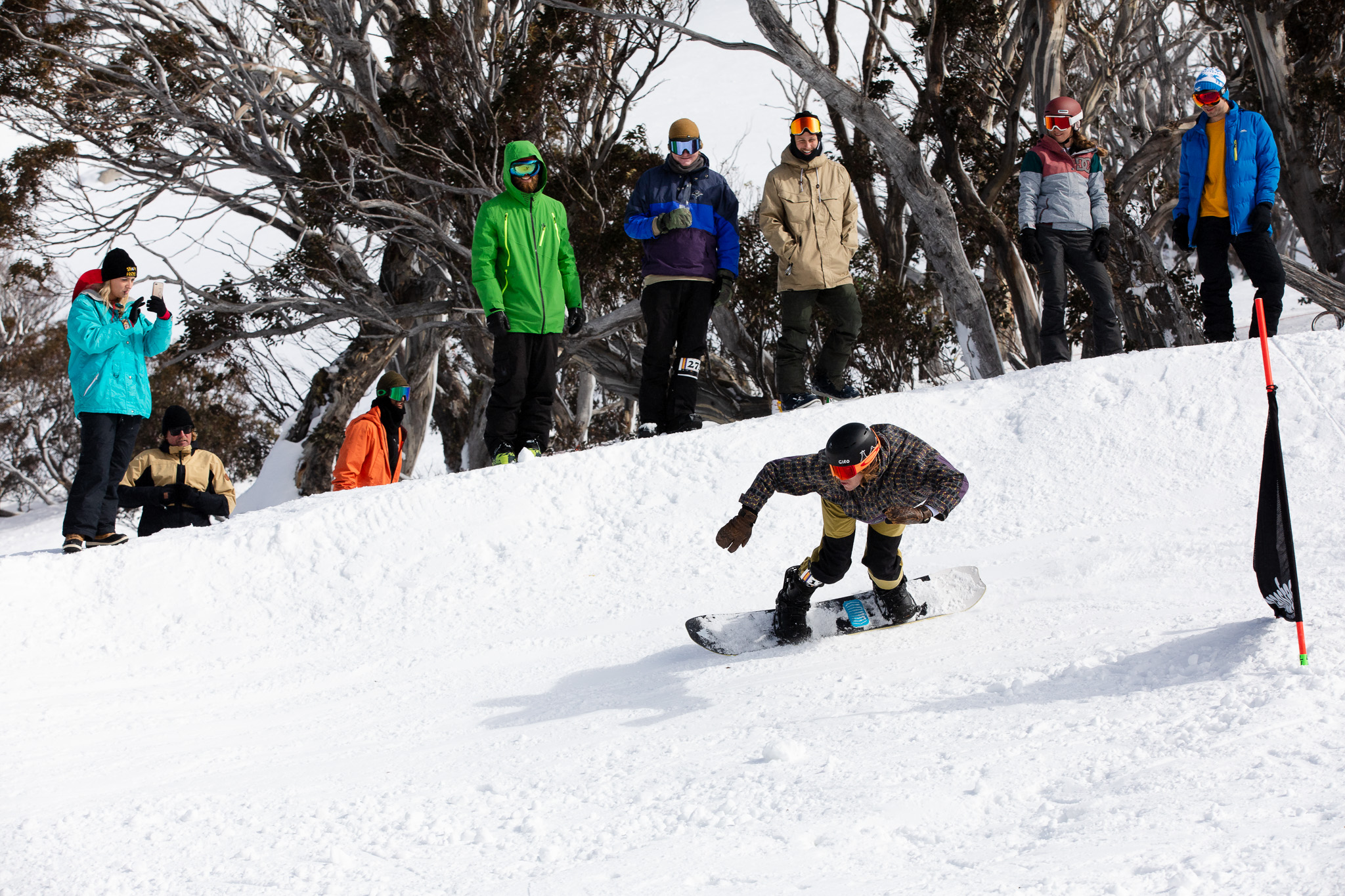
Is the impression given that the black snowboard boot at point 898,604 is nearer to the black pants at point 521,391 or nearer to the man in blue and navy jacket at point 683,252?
the man in blue and navy jacket at point 683,252

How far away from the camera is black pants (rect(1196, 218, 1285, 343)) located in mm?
6395

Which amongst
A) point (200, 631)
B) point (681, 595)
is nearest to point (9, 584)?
point (200, 631)

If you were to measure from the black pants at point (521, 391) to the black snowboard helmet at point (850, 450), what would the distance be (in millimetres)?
2913

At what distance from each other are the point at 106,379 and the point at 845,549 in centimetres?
413

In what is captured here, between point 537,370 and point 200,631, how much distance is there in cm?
250

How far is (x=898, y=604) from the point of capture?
4727 millimetres

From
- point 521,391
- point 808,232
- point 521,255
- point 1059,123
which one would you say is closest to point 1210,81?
point 1059,123

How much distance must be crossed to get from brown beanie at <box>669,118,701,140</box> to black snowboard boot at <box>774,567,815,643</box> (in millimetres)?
3234

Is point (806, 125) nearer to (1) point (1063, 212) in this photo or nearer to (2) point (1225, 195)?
(1) point (1063, 212)

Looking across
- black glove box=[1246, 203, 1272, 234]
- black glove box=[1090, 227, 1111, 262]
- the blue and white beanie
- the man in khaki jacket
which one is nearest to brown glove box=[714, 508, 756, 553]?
the man in khaki jacket

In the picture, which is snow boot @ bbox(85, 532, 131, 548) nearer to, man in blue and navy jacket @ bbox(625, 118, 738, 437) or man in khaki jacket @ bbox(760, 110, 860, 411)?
man in blue and navy jacket @ bbox(625, 118, 738, 437)

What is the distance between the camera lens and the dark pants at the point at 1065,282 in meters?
6.61

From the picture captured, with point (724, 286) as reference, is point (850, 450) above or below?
below

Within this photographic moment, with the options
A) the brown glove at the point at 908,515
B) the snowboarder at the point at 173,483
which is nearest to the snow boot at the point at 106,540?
the snowboarder at the point at 173,483
